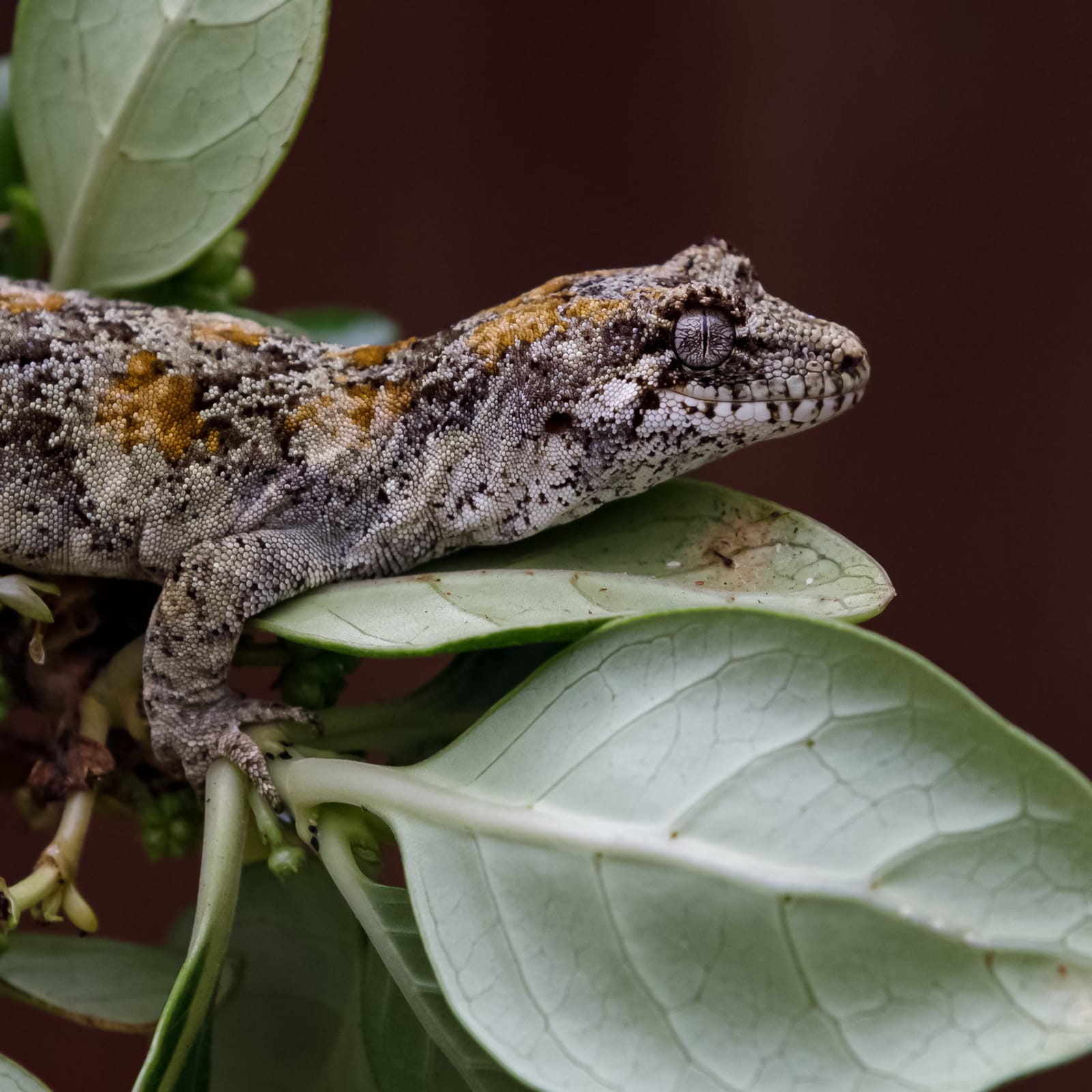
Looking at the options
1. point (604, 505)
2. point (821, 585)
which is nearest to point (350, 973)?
point (604, 505)

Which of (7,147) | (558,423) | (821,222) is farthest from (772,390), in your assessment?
(821,222)

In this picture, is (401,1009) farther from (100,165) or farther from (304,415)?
(100,165)

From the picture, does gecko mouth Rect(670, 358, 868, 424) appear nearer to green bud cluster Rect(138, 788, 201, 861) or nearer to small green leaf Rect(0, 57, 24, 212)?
green bud cluster Rect(138, 788, 201, 861)

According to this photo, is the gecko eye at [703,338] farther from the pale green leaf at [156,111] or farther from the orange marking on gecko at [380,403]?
the pale green leaf at [156,111]

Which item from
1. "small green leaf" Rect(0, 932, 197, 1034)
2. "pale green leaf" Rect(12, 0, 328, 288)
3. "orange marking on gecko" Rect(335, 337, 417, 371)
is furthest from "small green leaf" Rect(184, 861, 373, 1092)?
"pale green leaf" Rect(12, 0, 328, 288)

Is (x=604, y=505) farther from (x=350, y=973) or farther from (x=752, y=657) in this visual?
(x=350, y=973)

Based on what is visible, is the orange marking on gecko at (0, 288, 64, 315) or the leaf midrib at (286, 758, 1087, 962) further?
the orange marking on gecko at (0, 288, 64, 315)
